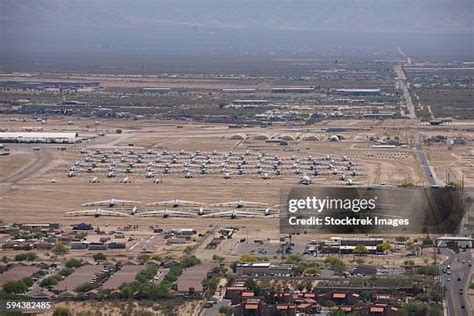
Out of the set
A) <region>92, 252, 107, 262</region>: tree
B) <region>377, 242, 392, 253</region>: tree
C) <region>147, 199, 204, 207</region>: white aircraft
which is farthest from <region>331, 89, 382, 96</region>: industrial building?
<region>92, 252, 107, 262</region>: tree

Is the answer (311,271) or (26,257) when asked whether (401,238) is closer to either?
(311,271)

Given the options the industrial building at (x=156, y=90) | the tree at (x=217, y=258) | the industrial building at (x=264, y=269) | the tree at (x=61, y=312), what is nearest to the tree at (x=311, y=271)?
the industrial building at (x=264, y=269)

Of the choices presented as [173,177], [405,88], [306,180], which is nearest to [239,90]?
[405,88]

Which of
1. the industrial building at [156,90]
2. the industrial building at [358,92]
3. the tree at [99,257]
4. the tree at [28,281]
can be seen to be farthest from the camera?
the industrial building at [156,90]

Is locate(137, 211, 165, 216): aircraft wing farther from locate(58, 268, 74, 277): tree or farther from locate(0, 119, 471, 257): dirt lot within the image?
locate(58, 268, 74, 277): tree

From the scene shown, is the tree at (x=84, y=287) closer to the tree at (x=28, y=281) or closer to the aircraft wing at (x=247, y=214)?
the tree at (x=28, y=281)

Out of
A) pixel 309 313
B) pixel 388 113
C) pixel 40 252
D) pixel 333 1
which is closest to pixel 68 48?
pixel 388 113
